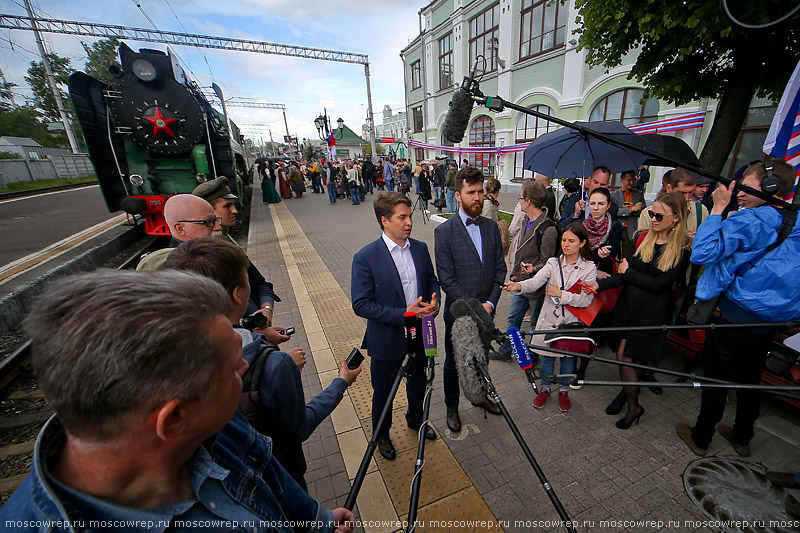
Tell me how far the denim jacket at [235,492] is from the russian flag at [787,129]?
3.58 m

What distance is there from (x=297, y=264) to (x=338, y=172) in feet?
40.5

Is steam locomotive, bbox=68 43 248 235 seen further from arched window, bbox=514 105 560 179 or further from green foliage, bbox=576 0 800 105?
arched window, bbox=514 105 560 179

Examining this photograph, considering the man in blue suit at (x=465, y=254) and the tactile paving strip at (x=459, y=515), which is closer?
the tactile paving strip at (x=459, y=515)

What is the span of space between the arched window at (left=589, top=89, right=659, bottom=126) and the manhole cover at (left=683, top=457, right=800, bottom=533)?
1273 centimetres

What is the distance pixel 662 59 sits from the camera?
5.69 m

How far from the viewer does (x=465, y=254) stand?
2.83 m

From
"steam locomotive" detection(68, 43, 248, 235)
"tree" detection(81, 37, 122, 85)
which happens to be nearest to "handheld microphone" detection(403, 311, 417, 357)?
"steam locomotive" detection(68, 43, 248, 235)

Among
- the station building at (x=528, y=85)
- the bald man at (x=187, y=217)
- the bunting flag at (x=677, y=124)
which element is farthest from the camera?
the station building at (x=528, y=85)

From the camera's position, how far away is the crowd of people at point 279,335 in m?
0.66

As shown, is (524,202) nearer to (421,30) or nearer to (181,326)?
(181,326)

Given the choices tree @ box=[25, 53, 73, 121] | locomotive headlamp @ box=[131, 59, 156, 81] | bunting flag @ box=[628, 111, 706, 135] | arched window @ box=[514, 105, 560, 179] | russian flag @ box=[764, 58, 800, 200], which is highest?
tree @ box=[25, 53, 73, 121]

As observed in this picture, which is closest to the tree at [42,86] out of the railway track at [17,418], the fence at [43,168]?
the fence at [43,168]

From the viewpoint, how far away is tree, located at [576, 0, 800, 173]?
442cm

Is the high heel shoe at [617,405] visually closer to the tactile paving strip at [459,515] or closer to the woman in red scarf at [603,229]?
the woman in red scarf at [603,229]
